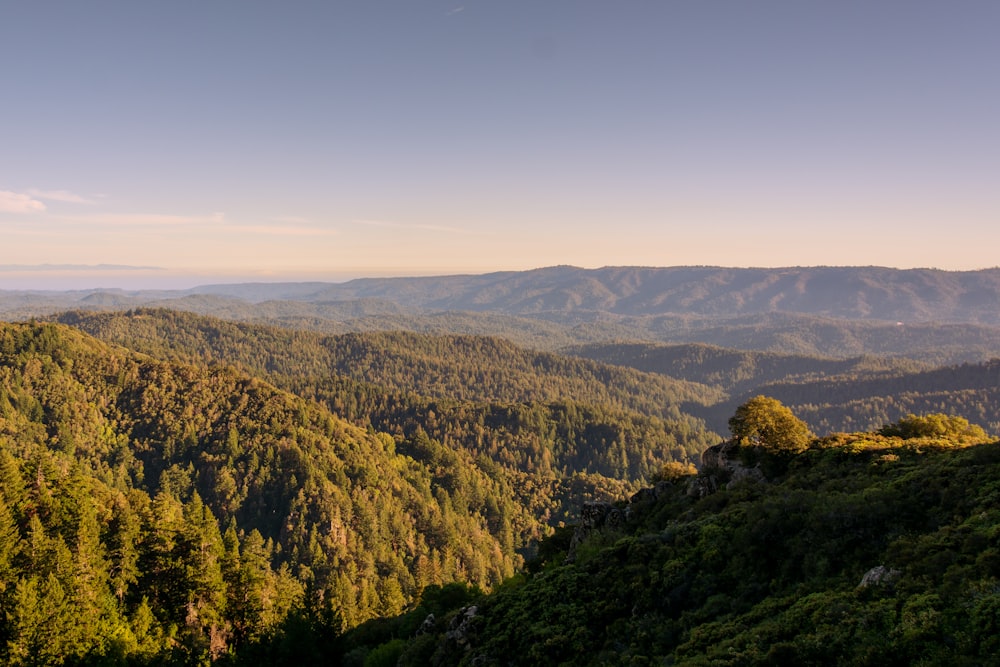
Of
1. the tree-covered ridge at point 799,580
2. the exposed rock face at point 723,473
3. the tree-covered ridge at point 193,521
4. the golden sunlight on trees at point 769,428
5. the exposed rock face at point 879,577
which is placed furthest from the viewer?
the tree-covered ridge at point 193,521

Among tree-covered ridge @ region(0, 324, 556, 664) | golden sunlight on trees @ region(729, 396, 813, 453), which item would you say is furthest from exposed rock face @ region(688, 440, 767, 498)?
tree-covered ridge @ region(0, 324, 556, 664)

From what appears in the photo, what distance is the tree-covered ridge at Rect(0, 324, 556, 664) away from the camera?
158 ft

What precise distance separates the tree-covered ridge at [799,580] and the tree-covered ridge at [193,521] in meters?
26.4

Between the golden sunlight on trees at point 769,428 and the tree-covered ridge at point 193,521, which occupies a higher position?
the golden sunlight on trees at point 769,428

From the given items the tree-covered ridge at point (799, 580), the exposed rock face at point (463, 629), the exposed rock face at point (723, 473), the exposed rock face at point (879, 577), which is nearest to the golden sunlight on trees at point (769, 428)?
the tree-covered ridge at point (799, 580)

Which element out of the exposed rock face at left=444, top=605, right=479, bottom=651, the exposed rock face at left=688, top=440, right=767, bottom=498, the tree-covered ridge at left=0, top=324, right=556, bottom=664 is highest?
the exposed rock face at left=688, top=440, right=767, bottom=498

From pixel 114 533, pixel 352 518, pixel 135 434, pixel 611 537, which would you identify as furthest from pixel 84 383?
pixel 611 537

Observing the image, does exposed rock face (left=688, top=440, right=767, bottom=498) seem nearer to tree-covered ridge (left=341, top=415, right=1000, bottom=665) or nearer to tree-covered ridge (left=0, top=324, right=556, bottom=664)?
tree-covered ridge (left=341, top=415, right=1000, bottom=665)

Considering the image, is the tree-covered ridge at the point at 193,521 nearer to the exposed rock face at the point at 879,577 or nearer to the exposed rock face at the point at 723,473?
the exposed rock face at the point at 723,473

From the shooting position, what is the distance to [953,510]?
78.2 feet

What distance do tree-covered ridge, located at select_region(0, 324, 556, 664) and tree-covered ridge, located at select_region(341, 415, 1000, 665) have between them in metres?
26.4

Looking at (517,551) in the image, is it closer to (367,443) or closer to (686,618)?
(367,443)

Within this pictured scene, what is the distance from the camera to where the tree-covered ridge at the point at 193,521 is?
4803 cm

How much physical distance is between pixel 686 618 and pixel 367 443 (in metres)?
188
